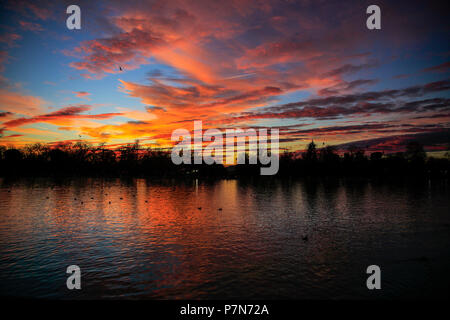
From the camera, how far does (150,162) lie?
188875mm

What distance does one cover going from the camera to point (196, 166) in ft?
593

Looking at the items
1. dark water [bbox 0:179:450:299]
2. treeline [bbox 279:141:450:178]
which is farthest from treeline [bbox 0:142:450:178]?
dark water [bbox 0:179:450:299]

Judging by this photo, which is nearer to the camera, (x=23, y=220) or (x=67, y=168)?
(x=23, y=220)

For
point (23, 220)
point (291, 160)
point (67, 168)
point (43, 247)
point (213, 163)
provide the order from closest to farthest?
point (43, 247)
point (23, 220)
point (67, 168)
point (213, 163)
point (291, 160)

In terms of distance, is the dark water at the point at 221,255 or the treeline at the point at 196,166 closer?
the dark water at the point at 221,255

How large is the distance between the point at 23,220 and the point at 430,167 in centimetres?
19610

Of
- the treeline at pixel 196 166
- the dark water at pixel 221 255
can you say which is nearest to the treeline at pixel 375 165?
the treeline at pixel 196 166

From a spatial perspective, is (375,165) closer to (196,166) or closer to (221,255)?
(196,166)

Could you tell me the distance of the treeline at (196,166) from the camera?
157 metres

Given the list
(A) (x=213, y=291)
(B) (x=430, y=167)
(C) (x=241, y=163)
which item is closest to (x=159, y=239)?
(A) (x=213, y=291)

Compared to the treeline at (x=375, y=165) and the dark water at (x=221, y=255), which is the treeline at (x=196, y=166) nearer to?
the treeline at (x=375, y=165)

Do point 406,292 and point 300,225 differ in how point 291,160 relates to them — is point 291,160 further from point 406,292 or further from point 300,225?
point 406,292

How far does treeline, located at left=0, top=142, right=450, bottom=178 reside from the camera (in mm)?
157250

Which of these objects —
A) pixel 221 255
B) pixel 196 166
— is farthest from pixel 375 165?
pixel 221 255
